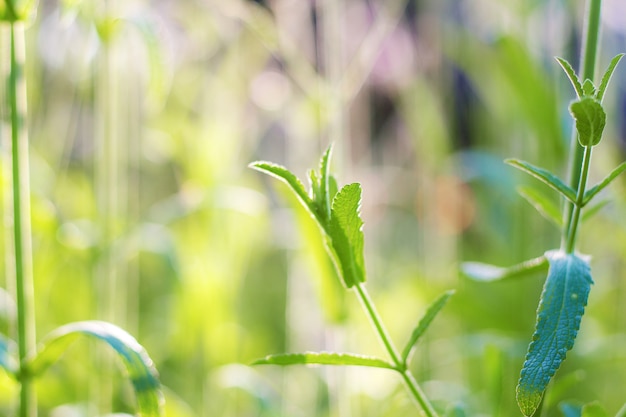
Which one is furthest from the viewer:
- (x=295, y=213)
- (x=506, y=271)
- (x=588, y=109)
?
(x=295, y=213)

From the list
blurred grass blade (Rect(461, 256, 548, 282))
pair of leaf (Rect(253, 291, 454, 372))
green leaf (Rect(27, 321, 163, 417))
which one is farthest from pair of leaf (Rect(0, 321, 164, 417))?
blurred grass blade (Rect(461, 256, 548, 282))

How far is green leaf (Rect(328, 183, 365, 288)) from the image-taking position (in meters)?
0.36

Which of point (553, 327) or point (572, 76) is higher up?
point (572, 76)

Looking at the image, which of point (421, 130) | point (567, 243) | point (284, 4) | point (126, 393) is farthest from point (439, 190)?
point (567, 243)

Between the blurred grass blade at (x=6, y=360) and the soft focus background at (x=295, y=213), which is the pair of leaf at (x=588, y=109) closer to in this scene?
the soft focus background at (x=295, y=213)

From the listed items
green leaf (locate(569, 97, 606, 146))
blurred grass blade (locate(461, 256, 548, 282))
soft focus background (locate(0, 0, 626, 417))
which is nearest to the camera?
green leaf (locate(569, 97, 606, 146))

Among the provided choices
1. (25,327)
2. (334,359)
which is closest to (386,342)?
(334,359)

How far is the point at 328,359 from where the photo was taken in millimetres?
395

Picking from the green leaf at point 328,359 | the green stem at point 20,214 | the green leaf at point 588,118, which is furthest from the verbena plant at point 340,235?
the green stem at point 20,214

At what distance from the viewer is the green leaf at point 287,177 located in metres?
0.36

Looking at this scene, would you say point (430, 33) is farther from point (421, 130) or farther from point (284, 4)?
point (284, 4)

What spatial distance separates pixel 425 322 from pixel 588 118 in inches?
5.7

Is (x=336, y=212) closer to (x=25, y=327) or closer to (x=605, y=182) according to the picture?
(x=605, y=182)

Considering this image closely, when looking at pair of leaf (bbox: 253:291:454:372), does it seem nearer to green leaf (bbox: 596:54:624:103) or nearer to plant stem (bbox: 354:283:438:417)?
plant stem (bbox: 354:283:438:417)
